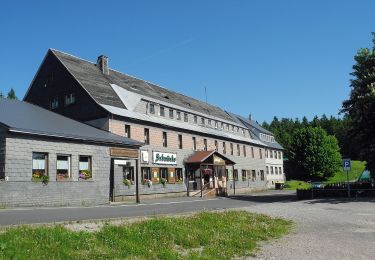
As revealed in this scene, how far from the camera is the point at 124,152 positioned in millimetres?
30625

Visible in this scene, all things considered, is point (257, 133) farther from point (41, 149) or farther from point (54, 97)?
point (41, 149)

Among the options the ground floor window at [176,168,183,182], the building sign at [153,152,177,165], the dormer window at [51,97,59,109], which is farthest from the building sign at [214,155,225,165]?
the dormer window at [51,97,59,109]

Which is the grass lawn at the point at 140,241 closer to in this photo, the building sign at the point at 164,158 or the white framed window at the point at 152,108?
the building sign at the point at 164,158

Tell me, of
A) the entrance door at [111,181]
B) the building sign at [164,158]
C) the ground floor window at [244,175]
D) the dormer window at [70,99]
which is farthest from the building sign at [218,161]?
the dormer window at [70,99]

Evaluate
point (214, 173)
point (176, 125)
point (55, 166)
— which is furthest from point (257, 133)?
point (55, 166)

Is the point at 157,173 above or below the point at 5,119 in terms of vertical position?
below

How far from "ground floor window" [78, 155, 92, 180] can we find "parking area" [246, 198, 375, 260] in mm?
12339

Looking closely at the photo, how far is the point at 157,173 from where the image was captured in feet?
124

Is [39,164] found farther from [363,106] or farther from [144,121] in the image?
[363,106]

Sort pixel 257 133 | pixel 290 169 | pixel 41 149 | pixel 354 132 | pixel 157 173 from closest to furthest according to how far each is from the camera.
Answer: pixel 41 149 → pixel 354 132 → pixel 157 173 → pixel 257 133 → pixel 290 169

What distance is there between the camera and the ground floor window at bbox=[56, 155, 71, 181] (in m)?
26.0

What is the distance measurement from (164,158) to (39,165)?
15.2m

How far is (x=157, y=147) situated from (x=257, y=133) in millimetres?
32077

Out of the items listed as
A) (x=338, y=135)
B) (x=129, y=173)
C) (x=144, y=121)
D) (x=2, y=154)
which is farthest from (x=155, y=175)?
(x=338, y=135)
